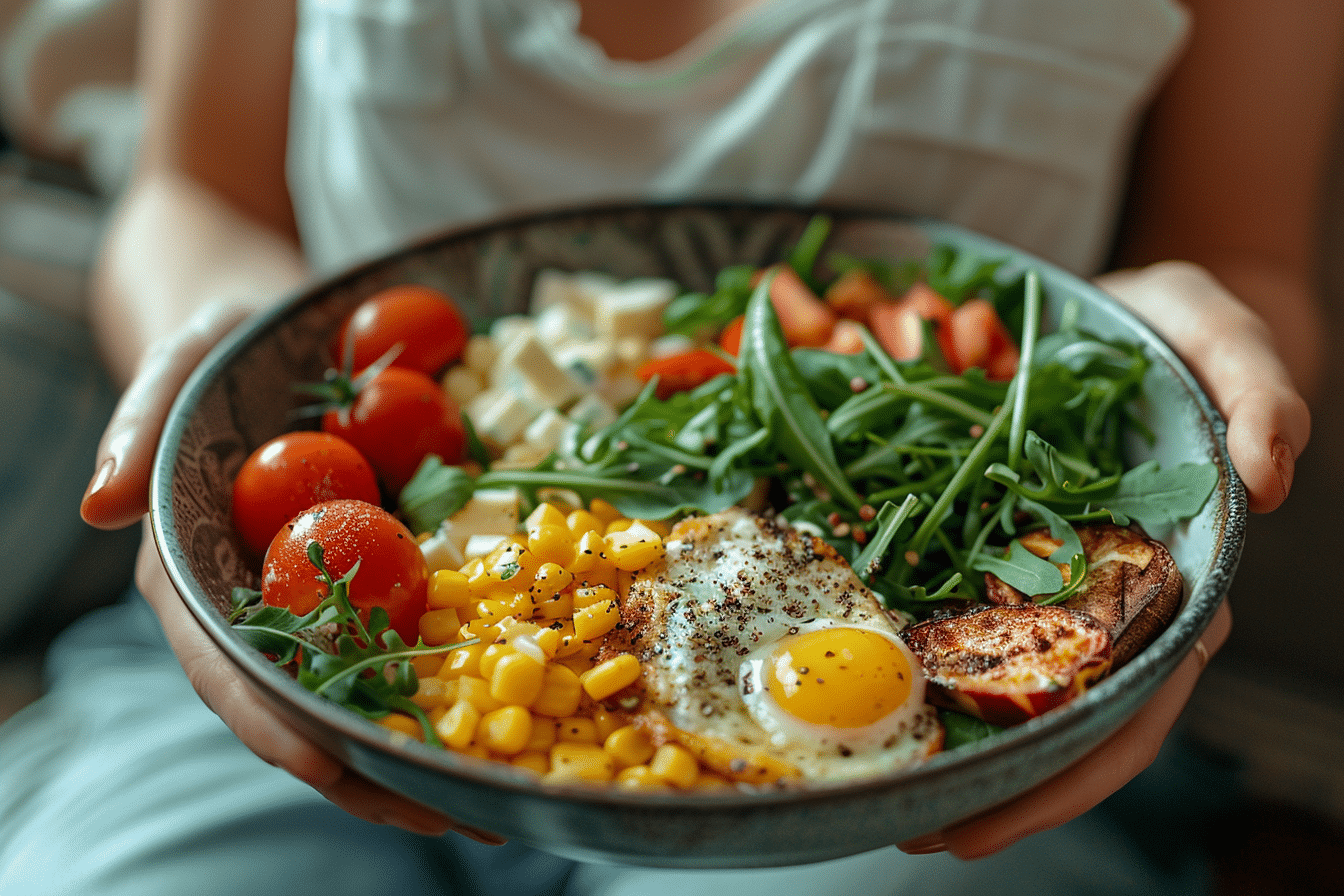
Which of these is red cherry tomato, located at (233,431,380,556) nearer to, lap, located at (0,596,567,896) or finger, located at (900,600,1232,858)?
lap, located at (0,596,567,896)

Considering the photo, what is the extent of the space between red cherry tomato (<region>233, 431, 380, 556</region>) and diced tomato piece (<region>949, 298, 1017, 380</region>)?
0.87 meters

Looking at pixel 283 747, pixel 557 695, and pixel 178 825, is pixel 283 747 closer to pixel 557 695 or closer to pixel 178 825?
pixel 557 695

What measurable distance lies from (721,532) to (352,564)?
0.43 m

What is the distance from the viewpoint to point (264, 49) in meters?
2.05

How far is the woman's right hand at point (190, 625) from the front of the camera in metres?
0.92

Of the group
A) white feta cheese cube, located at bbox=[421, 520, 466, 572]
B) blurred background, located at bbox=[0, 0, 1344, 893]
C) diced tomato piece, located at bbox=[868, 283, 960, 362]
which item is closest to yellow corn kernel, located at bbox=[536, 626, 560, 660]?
white feta cheese cube, located at bbox=[421, 520, 466, 572]

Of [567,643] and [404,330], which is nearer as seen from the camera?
[567,643]

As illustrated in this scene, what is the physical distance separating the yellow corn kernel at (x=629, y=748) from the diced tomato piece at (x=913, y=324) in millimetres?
722

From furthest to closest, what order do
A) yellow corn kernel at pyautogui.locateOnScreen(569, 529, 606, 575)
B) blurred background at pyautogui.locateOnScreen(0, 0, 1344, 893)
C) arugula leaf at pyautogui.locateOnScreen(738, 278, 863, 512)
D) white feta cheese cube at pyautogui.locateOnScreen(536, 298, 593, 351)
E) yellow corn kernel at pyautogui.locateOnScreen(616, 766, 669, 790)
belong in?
1. blurred background at pyautogui.locateOnScreen(0, 0, 1344, 893)
2. white feta cheese cube at pyautogui.locateOnScreen(536, 298, 593, 351)
3. arugula leaf at pyautogui.locateOnScreen(738, 278, 863, 512)
4. yellow corn kernel at pyautogui.locateOnScreen(569, 529, 606, 575)
5. yellow corn kernel at pyautogui.locateOnScreen(616, 766, 669, 790)

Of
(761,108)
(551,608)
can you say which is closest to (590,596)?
(551,608)

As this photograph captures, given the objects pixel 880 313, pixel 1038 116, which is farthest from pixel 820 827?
pixel 1038 116

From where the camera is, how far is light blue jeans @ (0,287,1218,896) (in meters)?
1.30

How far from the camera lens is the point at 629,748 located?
35.5 inches

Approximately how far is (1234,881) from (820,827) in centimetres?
128
